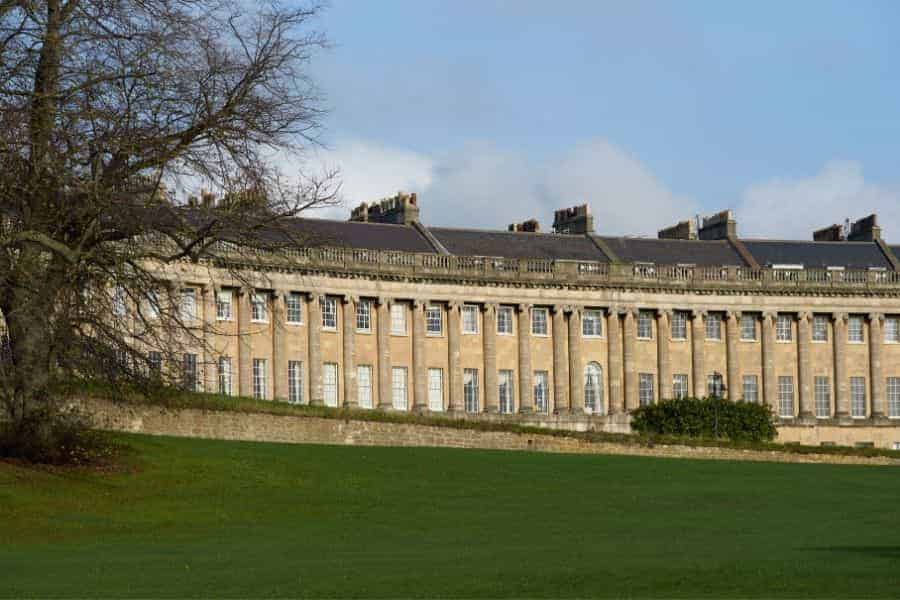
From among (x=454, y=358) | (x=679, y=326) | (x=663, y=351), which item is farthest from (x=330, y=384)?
(x=679, y=326)

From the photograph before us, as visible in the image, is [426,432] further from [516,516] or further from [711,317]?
[711,317]

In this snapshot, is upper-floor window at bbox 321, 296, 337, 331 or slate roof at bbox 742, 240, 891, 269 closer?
upper-floor window at bbox 321, 296, 337, 331

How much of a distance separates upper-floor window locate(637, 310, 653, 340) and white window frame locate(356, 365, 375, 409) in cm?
1492

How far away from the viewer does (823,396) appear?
97.4 m

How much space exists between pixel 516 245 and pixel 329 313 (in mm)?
12422

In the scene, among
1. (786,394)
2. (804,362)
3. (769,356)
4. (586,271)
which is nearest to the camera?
(586,271)

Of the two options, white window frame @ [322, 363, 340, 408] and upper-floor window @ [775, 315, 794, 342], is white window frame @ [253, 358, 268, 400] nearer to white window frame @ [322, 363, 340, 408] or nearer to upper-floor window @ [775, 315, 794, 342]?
white window frame @ [322, 363, 340, 408]

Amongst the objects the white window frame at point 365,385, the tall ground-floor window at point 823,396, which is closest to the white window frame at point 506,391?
the white window frame at point 365,385

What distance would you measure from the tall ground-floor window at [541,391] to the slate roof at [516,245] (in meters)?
6.10

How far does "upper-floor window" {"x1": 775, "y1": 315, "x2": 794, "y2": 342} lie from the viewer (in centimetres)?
9725

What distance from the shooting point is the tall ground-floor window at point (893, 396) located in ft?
321

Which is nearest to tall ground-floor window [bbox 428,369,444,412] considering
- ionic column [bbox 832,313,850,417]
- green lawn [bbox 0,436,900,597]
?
ionic column [bbox 832,313,850,417]

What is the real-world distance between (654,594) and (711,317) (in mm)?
70624

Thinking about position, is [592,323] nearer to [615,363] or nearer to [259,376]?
[615,363]
